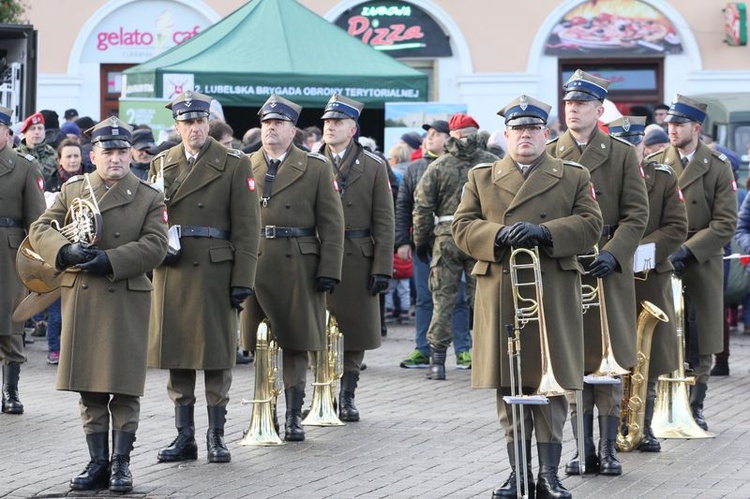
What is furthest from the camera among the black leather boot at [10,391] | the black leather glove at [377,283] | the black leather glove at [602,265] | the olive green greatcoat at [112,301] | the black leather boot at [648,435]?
the black leather boot at [10,391]

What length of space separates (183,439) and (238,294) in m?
0.92

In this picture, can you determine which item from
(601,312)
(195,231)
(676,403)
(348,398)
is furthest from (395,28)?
(601,312)

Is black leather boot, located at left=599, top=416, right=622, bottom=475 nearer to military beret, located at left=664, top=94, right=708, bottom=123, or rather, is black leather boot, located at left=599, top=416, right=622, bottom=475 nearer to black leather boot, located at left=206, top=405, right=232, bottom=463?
black leather boot, located at left=206, top=405, right=232, bottom=463

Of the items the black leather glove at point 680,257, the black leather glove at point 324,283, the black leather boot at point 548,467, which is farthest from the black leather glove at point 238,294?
the black leather glove at point 680,257

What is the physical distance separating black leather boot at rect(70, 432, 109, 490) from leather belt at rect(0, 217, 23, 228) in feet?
10.9

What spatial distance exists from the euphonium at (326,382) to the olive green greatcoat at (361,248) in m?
0.21

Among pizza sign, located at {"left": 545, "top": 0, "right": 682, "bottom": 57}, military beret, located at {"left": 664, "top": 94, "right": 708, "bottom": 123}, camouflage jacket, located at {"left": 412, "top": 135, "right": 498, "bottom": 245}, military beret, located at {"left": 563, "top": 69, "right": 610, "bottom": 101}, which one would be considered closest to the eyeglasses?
military beret, located at {"left": 563, "top": 69, "right": 610, "bottom": 101}

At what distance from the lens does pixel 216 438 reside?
32.8 ft

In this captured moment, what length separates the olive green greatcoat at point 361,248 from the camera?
11.9 metres

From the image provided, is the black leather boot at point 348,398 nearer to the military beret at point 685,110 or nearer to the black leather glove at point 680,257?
the black leather glove at point 680,257

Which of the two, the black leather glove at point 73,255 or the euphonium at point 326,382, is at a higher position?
the black leather glove at point 73,255

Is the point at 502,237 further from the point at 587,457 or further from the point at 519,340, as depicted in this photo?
the point at 587,457

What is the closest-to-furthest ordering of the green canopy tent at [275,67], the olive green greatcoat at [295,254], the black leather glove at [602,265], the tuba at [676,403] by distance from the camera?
the black leather glove at [602,265] → the olive green greatcoat at [295,254] → the tuba at [676,403] → the green canopy tent at [275,67]

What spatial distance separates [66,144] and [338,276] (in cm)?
505
